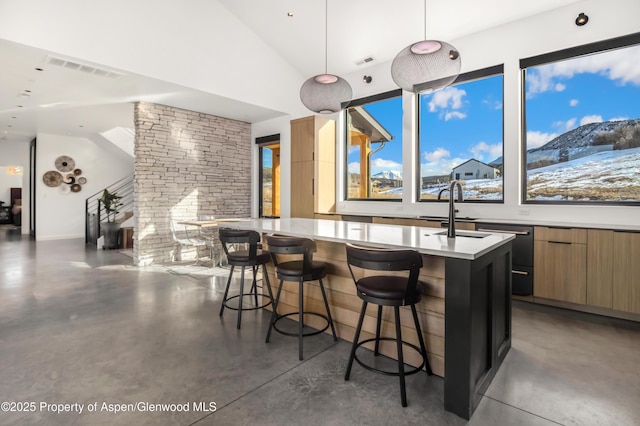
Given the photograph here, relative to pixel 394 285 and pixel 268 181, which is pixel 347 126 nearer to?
pixel 268 181

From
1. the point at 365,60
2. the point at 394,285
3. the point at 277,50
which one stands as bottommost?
the point at 394,285

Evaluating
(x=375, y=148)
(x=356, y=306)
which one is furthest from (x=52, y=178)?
(x=356, y=306)

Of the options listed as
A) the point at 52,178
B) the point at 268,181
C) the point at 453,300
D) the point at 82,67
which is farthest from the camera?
the point at 52,178

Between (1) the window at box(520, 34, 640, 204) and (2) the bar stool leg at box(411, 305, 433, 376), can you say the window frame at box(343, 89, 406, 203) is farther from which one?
(2) the bar stool leg at box(411, 305, 433, 376)

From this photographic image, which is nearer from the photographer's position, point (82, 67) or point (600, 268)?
point (600, 268)

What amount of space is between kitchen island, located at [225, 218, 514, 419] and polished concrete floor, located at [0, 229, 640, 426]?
0.15 metres

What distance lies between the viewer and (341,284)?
2850 mm

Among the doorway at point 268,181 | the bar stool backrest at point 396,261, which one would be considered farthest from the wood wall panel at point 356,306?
the doorway at point 268,181

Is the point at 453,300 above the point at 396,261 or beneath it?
beneath

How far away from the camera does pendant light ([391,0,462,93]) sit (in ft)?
7.92

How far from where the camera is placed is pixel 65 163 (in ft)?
31.3

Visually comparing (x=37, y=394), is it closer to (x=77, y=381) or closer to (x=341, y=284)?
(x=77, y=381)

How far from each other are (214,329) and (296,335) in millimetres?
814

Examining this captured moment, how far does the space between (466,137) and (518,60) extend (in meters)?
1.13
